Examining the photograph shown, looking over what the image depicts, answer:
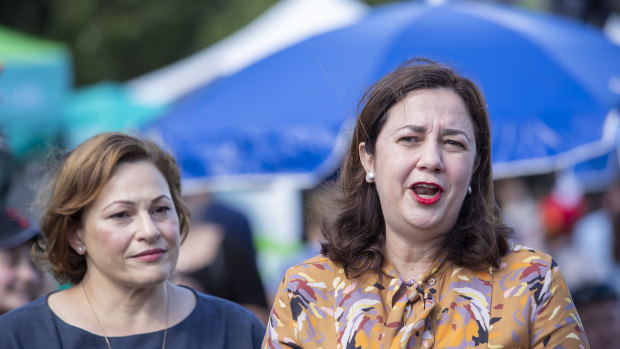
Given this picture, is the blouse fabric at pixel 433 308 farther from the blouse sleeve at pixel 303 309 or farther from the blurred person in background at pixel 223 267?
the blurred person in background at pixel 223 267

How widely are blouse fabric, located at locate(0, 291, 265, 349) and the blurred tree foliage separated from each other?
715 inches

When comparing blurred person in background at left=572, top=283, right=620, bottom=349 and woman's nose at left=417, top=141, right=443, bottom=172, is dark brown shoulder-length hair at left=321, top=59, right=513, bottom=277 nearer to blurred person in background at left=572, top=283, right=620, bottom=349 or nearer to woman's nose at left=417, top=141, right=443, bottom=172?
woman's nose at left=417, top=141, right=443, bottom=172

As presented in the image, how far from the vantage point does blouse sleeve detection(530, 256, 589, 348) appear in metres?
2.19

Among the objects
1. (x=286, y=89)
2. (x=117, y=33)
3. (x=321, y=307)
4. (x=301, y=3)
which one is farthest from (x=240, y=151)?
(x=117, y=33)

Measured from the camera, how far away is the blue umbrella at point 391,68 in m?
4.75

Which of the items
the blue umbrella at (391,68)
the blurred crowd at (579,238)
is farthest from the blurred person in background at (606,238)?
the blue umbrella at (391,68)

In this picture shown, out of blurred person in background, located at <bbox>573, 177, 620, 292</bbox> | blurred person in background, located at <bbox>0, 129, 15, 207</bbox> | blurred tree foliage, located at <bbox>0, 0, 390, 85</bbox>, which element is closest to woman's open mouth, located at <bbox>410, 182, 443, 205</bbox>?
blurred person in background, located at <bbox>0, 129, 15, 207</bbox>

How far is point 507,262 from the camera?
2354mm

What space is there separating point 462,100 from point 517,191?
510 cm

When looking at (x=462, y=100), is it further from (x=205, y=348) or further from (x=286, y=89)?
(x=286, y=89)

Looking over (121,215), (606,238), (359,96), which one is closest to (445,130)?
(359,96)

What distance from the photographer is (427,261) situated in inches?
96.9

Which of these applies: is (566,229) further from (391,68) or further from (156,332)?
(156,332)

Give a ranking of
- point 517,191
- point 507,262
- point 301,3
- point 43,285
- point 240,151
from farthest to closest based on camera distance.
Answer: point 301,3 → point 517,191 → point 240,151 → point 43,285 → point 507,262
